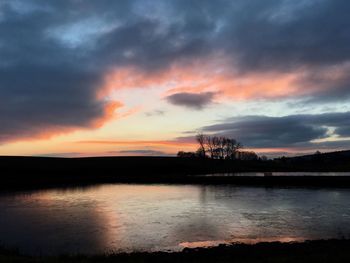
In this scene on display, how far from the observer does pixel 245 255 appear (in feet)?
47.1

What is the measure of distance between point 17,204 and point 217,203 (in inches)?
810

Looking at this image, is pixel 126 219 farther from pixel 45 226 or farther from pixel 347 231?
pixel 347 231

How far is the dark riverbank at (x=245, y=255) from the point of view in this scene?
509 inches

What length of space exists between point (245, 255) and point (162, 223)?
10.8 metres

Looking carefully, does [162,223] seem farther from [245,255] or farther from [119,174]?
[119,174]

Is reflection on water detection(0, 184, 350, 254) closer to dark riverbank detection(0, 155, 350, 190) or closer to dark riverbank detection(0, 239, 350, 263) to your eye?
dark riverbank detection(0, 239, 350, 263)

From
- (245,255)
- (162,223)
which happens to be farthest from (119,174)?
(245,255)

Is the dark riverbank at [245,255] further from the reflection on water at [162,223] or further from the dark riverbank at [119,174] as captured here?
the dark riverbank at [119,174]

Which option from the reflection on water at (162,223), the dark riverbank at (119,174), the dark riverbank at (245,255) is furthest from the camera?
the dark riverbank at (119,174)

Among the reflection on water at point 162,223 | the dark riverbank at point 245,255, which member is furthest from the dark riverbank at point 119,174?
the dark riverbank at point 245,255

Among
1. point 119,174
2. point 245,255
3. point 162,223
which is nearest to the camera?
point 245,255

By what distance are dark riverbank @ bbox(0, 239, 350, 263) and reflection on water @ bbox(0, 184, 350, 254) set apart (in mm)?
2967

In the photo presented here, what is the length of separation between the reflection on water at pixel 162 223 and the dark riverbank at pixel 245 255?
2.97 metres

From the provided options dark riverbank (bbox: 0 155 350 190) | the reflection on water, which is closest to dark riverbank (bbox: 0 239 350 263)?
the reflection on water
